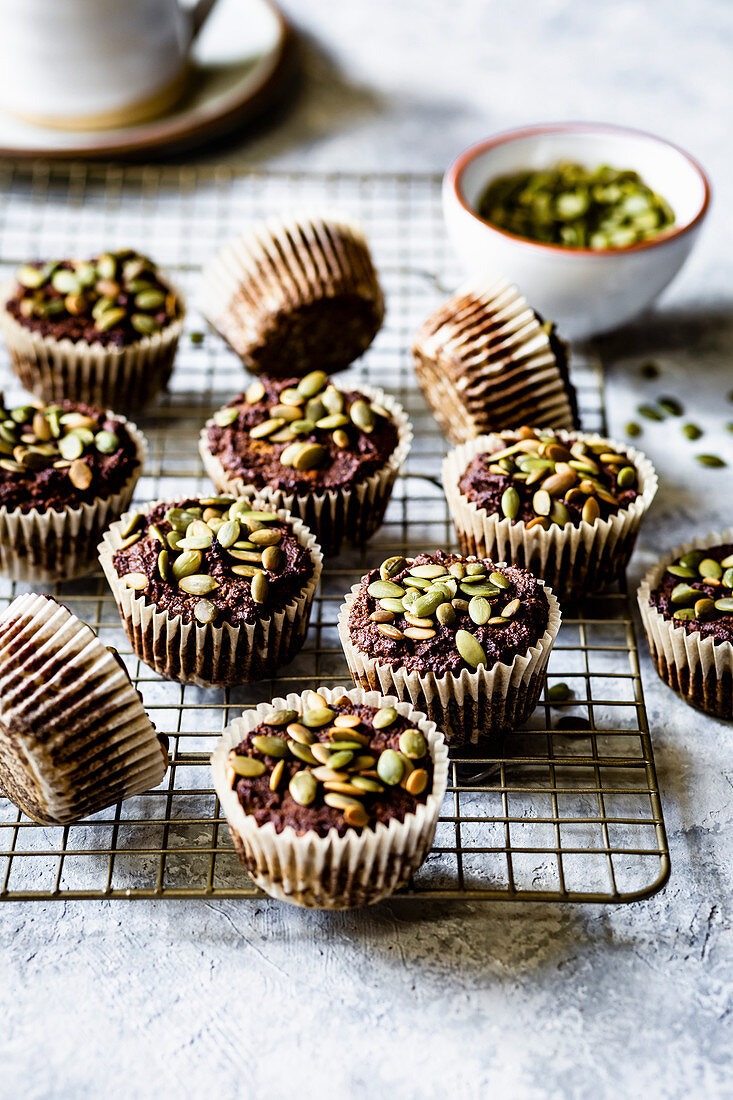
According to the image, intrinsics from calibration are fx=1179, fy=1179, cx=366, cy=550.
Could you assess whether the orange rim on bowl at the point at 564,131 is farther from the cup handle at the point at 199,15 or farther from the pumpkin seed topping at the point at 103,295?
the cup handle at the point at 199,15

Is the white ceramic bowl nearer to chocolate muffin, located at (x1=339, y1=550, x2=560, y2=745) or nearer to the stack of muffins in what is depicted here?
the stack of muffins

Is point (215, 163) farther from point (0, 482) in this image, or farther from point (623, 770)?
point (623, 770)

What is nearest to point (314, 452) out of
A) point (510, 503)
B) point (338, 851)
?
point (510, 503)

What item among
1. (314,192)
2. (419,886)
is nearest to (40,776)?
(419,886)

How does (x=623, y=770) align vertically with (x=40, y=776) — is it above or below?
below

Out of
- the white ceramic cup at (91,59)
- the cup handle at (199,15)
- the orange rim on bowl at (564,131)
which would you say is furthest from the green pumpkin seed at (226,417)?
the cup handle at (199,15)

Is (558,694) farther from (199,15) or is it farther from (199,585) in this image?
(199,15)
